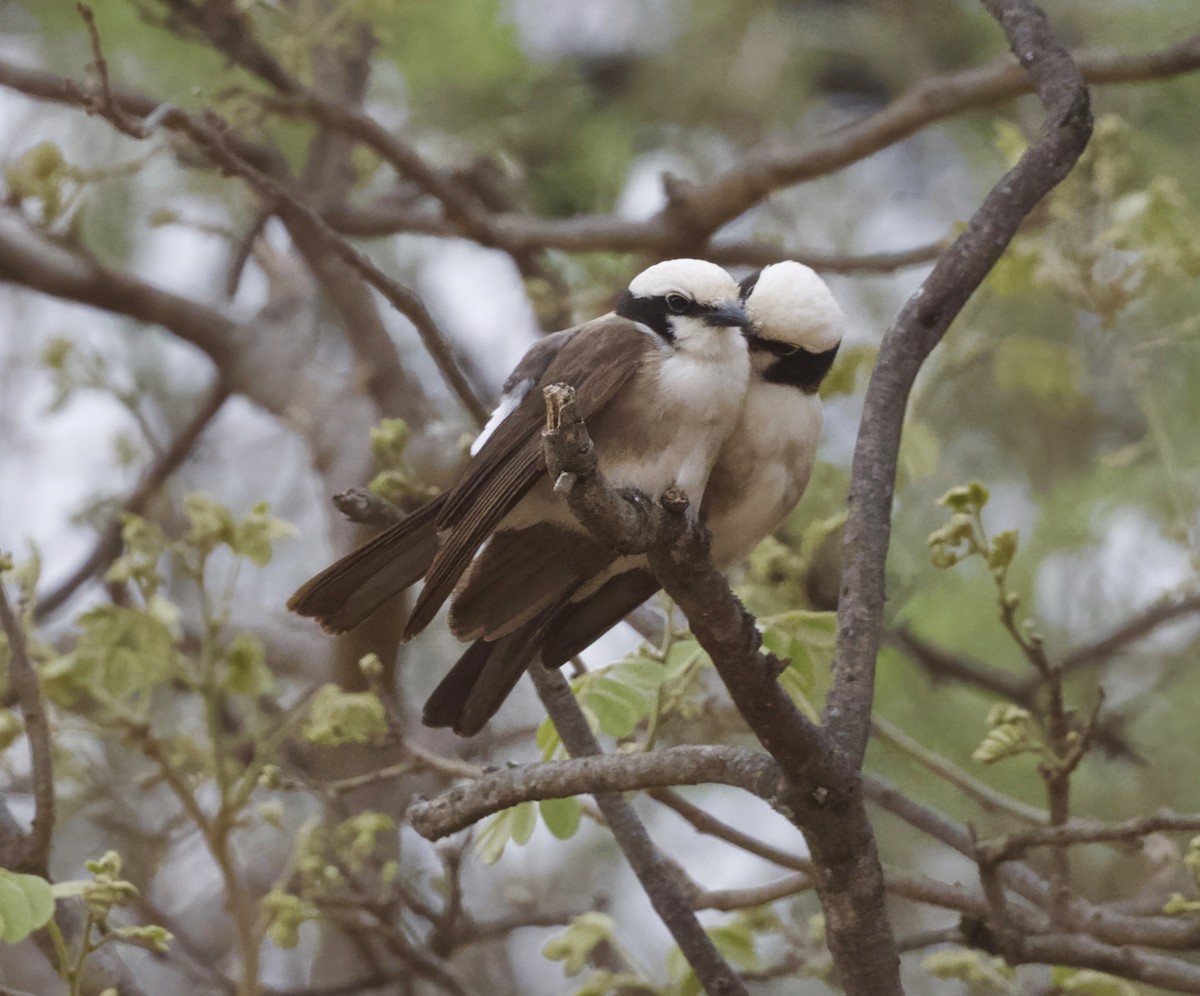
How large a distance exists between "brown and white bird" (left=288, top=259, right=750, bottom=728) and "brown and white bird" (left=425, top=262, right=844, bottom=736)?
3 cm

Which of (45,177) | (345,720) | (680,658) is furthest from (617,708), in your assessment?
(45,177)

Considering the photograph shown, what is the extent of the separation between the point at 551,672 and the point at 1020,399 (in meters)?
2.90

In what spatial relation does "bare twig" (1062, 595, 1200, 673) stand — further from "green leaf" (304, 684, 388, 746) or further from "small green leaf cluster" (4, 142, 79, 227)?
"small green leaf cluster" (4, 142, 79, 227)

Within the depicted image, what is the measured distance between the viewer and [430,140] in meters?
4.78

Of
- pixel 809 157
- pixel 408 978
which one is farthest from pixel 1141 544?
pixel 408 978

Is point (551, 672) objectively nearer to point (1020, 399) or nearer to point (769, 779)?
point (769, 779)

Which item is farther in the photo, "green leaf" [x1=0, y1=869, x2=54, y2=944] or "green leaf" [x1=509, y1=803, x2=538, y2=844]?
"green leaf" [x1=509, y1=803, x2=538, y2=844]

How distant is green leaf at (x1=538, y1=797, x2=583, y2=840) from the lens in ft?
6.97

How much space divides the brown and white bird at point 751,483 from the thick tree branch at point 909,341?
0.34 meters

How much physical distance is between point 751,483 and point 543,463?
432mm

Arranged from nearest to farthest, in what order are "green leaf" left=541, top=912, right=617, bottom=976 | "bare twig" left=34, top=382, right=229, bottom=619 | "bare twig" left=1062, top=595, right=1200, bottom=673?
"green leaf" left=541, top=912, right=617, bottom=976
"bare twig" left=1062, top=595, right=1200, bottom=673
"bare twig" left=34, top=382, right=229, bottom=619

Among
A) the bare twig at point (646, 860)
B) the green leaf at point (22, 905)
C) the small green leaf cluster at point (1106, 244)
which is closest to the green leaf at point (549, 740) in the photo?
the bare twig at point (646, 860)

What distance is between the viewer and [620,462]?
219 centimetres

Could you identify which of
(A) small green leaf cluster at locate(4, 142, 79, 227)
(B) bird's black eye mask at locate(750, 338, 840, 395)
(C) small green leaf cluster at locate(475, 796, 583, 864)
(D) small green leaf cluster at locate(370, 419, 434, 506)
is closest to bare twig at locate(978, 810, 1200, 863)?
(C) small green leaf cluster at locate(475, 796, 583, 864)
